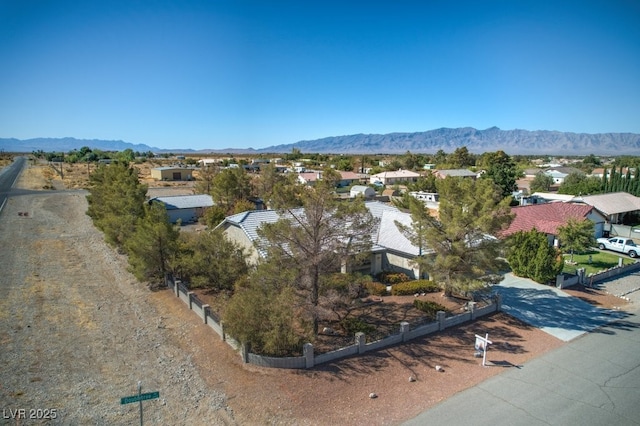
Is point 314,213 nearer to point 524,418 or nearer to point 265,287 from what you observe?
point 265,287

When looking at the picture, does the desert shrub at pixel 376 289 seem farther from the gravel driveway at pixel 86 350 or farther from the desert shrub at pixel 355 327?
the gravel driveway at pixel 86 350

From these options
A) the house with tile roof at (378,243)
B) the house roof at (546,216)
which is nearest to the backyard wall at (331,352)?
the house with tile roof at (378,243)

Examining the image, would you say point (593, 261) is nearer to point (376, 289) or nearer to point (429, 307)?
point (429, 307)

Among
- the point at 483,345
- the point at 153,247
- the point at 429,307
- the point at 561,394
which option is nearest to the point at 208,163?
the point at 153,247

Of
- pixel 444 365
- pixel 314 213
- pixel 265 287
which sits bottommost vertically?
→ pixel 444 365

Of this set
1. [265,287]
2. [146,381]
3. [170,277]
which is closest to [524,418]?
[265,287]

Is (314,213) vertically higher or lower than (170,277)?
higher
